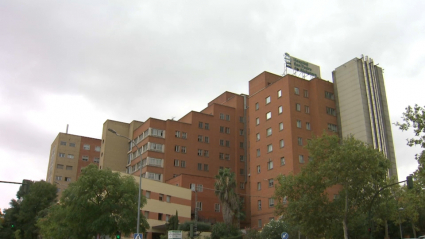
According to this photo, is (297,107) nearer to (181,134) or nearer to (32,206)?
(181,134)

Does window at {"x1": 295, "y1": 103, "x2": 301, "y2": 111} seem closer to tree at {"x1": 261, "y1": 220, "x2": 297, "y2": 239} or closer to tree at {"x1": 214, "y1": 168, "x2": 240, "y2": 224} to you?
tree at {"x1": 214, "y1": 168, "x2": 240, "y2": 224}

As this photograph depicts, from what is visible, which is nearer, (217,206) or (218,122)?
(217,206)

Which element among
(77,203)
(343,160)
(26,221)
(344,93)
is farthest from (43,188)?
(343,160)

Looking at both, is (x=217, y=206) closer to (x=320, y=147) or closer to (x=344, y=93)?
(x=344, y=93)

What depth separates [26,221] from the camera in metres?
80.8

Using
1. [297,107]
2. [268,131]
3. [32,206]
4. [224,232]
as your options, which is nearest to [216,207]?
[268,131]

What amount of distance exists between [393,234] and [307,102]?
23535mm

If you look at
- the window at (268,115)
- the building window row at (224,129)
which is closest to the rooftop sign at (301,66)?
the window at (268,115)

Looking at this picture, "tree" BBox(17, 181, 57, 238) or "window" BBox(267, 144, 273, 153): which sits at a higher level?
"window" BBox(267, 144, 273, 153)

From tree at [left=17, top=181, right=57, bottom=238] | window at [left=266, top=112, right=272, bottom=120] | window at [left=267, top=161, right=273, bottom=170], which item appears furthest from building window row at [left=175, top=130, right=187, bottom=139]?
tree at [left=17, top=181, right=57, bottom=238]

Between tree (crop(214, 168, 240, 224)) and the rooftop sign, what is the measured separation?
2501 centimetres

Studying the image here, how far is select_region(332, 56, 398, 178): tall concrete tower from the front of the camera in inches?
2613

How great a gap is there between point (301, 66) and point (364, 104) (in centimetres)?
1375

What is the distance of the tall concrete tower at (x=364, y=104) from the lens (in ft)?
218
